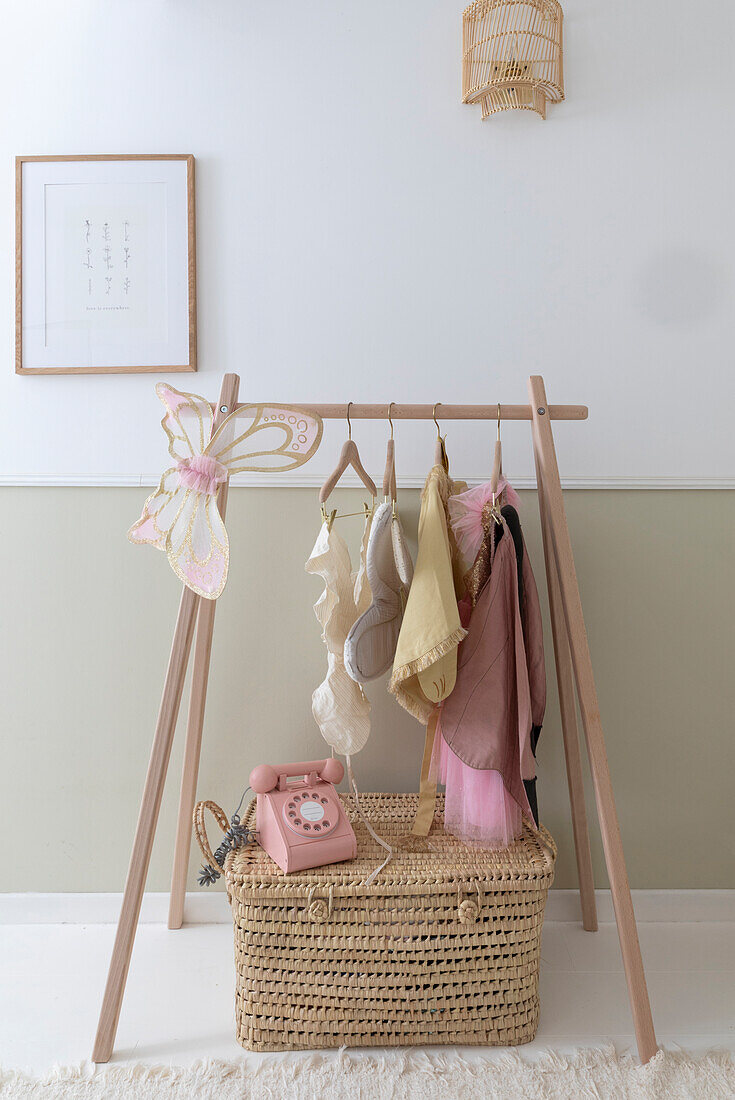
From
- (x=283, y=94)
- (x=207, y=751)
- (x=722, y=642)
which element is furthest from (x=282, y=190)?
(x=722, y=642)

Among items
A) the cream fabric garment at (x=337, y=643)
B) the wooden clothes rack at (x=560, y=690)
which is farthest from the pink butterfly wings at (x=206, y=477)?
the cream fabric garment at (x=337, y=643)

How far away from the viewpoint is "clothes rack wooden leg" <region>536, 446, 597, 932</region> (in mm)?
1701

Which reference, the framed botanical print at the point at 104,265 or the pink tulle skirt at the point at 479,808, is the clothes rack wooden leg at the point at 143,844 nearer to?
the pink tulle skirt at the point at 479,808

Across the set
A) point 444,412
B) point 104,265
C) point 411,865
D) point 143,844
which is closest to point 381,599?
point 444,412

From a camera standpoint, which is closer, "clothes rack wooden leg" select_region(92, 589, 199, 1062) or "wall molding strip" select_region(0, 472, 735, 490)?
"clothes rack wooden leg" select_region(92, 589, 199, 1062)

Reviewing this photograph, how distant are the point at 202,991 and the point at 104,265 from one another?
5.46 feet

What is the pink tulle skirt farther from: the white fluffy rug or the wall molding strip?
the wall molding strip

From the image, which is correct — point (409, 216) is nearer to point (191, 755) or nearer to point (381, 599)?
point (381, 599)

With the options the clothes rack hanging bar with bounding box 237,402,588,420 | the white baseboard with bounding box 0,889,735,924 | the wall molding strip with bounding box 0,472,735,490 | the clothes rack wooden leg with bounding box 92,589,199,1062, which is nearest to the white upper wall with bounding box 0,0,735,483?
the wall molding strip with bounding box 0,472,735,490

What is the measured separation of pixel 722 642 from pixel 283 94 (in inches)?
67.5

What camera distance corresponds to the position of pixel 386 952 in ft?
4.73

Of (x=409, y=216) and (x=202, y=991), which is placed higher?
(x=409, y=216)

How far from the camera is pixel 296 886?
4.66ft

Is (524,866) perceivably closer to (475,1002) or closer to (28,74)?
(475,1002)
